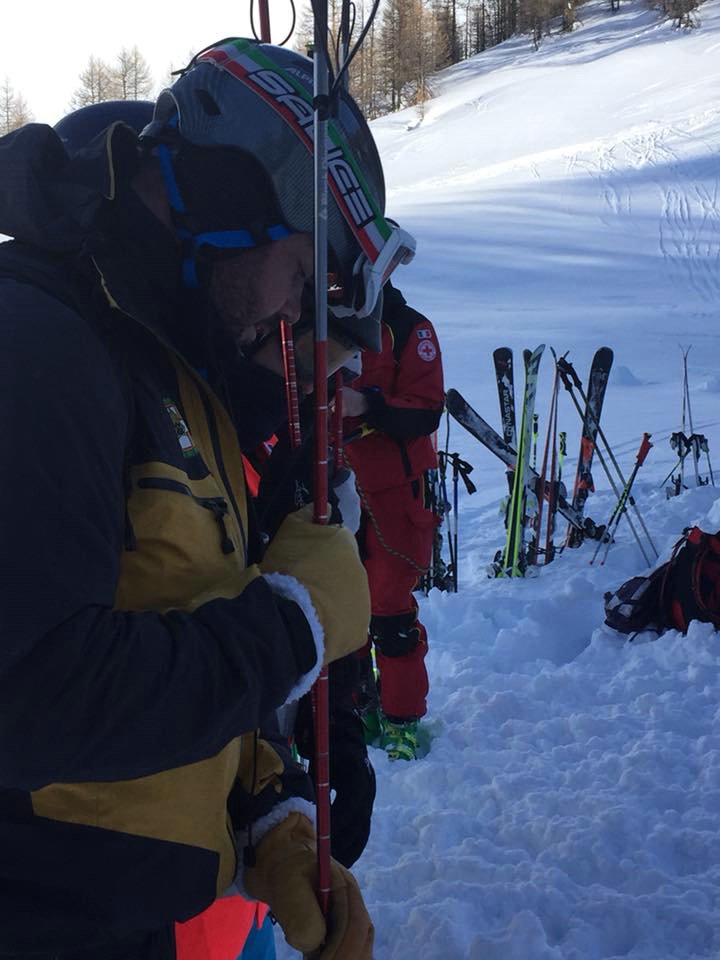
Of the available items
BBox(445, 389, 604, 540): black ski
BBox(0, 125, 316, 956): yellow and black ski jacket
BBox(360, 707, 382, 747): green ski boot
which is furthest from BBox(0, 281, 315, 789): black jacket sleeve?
BBox(445, 389, 604, 540): black ski

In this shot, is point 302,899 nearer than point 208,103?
Answer: No

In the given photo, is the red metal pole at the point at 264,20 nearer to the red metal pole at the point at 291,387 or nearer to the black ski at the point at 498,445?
the red metal pole at the point at 291,387

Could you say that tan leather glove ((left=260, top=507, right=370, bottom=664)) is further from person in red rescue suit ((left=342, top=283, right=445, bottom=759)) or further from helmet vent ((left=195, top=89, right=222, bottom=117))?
person in red rescue suit ((left=342, top=283, right=445, bottom=759))

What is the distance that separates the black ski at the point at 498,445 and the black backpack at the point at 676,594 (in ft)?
5.19

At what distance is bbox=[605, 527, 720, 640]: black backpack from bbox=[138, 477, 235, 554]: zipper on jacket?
3.71m

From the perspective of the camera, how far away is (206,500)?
4.21 ft

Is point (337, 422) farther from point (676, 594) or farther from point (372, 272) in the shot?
point (676, 594)

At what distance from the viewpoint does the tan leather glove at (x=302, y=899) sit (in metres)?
1.51

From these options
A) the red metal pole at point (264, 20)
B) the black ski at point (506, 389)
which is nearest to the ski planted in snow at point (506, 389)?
the black ski at point (506, 389)

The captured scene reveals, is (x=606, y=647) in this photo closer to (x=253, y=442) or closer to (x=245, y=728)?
(x=253, y=442)

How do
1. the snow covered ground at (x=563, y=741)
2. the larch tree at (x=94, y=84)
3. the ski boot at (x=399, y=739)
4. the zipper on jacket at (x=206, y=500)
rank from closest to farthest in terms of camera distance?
the zipper on jacket at (x=206, y=500) < the snow covered ground at (x=563, y=741) < the ski boot at (x=399, y=739) < the larch tree at (x=94, y=84)

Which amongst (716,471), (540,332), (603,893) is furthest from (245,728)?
(540,332)

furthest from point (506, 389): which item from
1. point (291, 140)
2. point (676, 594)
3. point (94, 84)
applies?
point (94, 84)

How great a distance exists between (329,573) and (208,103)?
2.44 feet
